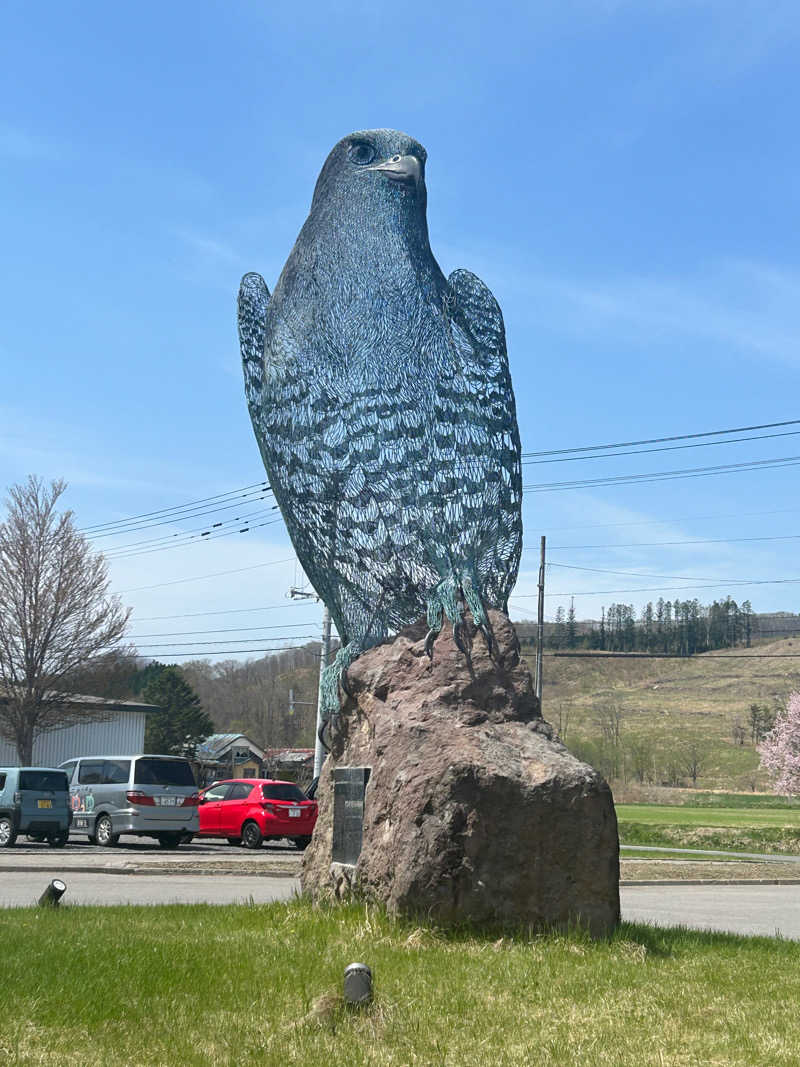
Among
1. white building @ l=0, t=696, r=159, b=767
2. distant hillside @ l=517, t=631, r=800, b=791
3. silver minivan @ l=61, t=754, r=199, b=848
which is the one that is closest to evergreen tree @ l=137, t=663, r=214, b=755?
white building @ l=0, t=696, r=159, b=767

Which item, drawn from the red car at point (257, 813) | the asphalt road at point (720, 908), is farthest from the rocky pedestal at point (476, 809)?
the red car at point (257, 813)

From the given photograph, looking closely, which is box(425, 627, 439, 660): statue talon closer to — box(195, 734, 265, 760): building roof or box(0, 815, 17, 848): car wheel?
box(0, 815, 17, 848): car wheel

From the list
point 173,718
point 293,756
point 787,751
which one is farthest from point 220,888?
point 173,718

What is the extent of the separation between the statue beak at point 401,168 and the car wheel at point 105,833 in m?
14.8

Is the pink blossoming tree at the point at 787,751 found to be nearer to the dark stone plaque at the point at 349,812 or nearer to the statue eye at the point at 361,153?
the dark stone plaque at the point at 349,812

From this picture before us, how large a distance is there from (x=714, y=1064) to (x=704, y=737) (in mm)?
121312

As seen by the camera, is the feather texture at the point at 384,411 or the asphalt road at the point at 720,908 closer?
the feather texture at the point at 384,411

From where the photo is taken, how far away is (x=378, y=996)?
618 centimetres

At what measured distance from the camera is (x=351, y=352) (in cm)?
1026

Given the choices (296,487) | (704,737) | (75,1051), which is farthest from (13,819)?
(704,737)

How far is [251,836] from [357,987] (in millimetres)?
17646

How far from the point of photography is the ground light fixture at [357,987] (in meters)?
5.89

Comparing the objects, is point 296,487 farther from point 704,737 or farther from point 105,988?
point 704,737

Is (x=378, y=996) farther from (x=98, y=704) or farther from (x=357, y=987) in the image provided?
(x=98, y=704)
